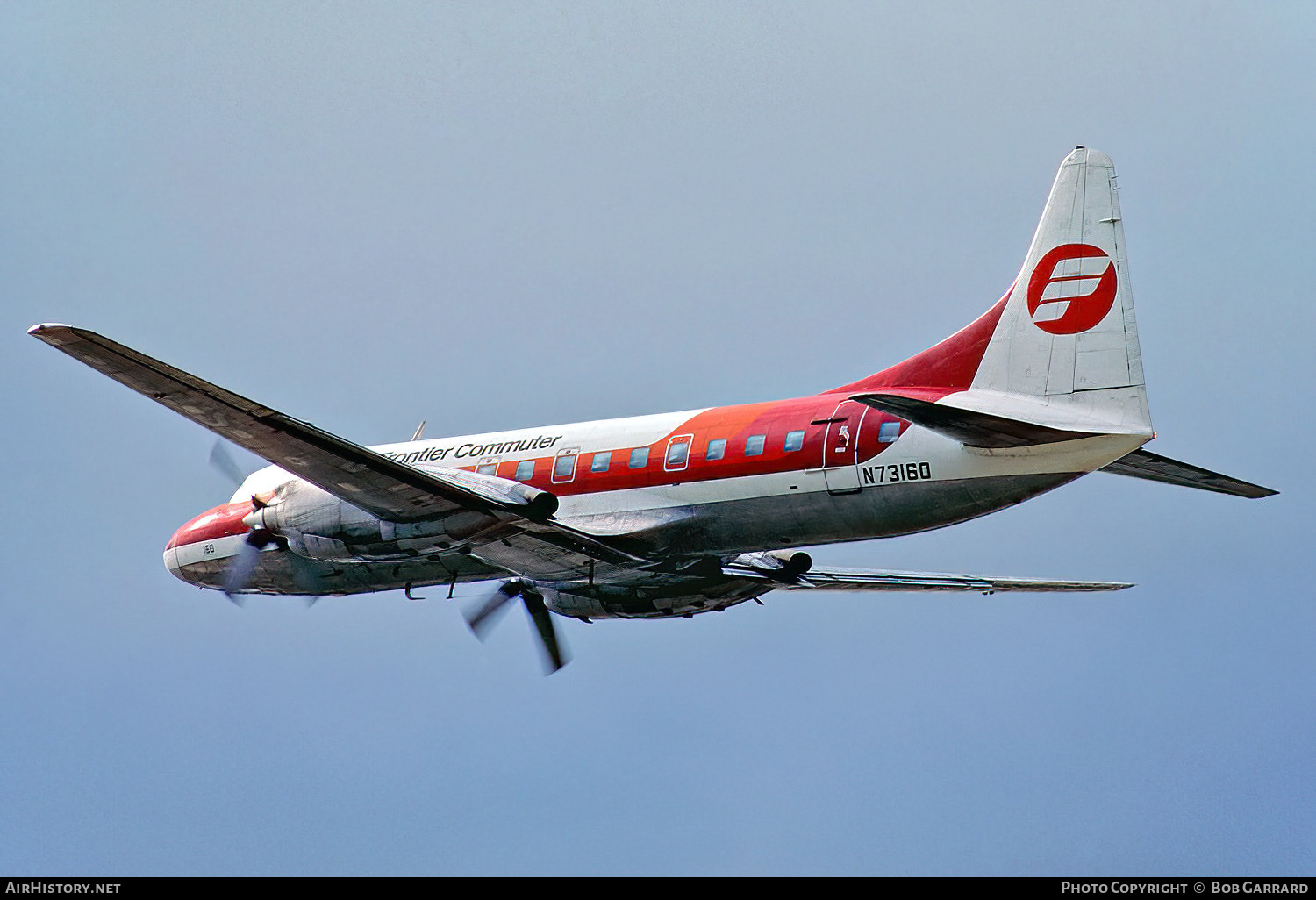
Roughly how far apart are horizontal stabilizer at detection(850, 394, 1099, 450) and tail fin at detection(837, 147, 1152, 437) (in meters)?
0.19

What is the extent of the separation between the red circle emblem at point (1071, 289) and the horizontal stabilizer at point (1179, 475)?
2.46 m

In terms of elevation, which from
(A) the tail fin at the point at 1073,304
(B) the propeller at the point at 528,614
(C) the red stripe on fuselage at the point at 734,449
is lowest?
(B) the propeller at the point at 528,614

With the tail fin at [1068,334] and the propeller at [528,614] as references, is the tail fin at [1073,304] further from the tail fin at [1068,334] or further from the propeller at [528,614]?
the propeller at [528,614]

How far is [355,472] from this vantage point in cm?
2853

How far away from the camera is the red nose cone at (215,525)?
34.6m

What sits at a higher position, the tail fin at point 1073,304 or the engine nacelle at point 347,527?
the tail fin at point 1073,304

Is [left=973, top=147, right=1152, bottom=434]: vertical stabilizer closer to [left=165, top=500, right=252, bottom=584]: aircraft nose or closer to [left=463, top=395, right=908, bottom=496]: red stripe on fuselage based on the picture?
[left=463, top=395, right=908, bottom=496]: red stripe on fuselage

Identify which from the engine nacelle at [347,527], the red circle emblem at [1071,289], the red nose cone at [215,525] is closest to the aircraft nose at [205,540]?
the red nose cone at [215,525]

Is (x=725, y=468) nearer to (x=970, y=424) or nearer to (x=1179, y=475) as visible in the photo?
(x=970, y=424)

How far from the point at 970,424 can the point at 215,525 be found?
667 inches

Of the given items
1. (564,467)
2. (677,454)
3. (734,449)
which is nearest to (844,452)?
(734,449)

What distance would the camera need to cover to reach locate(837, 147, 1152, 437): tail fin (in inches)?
1020

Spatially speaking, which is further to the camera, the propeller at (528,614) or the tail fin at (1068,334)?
the propeller at (528,614)

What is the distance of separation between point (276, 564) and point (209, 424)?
6.77 metres
